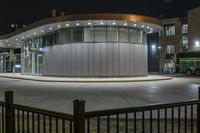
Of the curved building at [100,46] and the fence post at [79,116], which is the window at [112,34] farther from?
the fence post at [79,116]

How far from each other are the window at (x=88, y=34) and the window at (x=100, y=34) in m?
0.47

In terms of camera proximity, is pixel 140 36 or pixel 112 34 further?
pixel 140 36

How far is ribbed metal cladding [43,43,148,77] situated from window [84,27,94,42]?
1.98 feet

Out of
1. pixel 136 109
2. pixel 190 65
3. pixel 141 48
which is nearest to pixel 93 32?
pixel 141 48

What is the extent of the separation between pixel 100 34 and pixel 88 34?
142cm

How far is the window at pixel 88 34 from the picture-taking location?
32688mm

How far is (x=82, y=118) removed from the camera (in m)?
3.62

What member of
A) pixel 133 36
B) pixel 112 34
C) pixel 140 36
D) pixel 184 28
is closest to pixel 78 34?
pixel 112 34

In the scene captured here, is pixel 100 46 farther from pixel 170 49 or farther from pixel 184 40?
pixel 170 49

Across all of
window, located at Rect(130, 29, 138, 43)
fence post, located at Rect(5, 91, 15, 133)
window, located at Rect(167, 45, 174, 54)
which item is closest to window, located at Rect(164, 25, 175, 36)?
window, located at Rect(167, 45, 174, 54)

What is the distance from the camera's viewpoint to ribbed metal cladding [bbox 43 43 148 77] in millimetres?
32375

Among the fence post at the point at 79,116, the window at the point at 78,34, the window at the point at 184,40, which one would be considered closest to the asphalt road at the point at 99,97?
the fence post at the point at 79,116

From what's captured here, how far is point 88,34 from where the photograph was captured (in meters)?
32.8

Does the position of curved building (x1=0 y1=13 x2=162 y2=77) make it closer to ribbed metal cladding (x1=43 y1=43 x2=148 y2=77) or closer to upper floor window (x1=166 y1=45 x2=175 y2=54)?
ribbed metal cladding (x1=43 y1=43 x2=148 y2=77)
